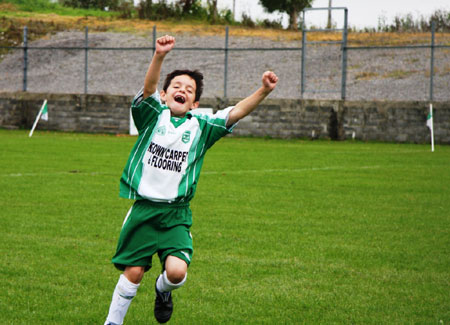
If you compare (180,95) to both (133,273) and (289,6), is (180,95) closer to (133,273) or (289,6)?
(133,273)

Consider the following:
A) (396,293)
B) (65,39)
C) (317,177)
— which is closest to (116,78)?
(65,39)

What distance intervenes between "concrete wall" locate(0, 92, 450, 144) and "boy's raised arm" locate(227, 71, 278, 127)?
20.3 m

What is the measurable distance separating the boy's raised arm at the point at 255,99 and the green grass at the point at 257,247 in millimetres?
1460

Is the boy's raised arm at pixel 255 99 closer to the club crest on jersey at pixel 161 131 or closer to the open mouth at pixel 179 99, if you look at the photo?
the open mouth at pixel 179 99

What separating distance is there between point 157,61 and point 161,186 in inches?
31.5

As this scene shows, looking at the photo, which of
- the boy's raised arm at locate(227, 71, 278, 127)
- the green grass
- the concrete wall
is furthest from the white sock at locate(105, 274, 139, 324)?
the concrete wall

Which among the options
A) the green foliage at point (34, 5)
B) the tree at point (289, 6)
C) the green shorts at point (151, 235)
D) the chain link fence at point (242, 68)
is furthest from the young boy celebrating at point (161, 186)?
the green foliage at point (34, 5)

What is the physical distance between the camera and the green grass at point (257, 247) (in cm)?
521

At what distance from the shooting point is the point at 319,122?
25312 millimetres

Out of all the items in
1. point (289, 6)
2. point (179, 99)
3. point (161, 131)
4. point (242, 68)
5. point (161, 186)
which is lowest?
point (161, 186)

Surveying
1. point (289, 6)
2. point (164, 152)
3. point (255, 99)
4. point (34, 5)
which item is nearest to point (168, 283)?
point (164, 152)

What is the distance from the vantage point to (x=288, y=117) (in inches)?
1011

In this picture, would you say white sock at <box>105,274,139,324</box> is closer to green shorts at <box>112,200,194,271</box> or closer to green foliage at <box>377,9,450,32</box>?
green shorts at <box>112,200,194,271</box>

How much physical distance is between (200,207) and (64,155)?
328 inches
